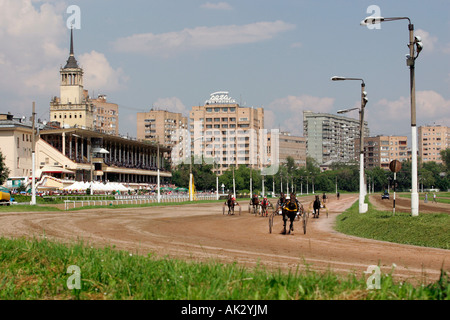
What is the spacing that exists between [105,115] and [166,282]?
188 m

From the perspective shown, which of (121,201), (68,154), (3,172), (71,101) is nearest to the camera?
(121,201)

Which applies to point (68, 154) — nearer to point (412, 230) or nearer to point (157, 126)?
point (412, 230)

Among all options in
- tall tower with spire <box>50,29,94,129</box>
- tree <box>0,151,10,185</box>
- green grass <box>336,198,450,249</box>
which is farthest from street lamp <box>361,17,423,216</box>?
tall tower with spire <box>50,29,94,129</box>

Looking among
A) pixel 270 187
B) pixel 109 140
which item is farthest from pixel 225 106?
pixel 109 140

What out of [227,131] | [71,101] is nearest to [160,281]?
[71,101]

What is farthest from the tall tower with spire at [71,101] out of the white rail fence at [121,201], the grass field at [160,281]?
the grass field at [160,281]

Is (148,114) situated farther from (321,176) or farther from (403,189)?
(403,189)

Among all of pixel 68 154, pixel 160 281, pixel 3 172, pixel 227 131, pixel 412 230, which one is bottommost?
pixel 412 230

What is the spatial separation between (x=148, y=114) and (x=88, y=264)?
19237 cm

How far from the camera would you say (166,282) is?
25.1 ft

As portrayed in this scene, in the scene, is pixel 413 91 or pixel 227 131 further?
pixel 227 131

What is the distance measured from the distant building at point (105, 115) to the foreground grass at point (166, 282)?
175 m

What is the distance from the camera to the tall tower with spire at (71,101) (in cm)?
14538
